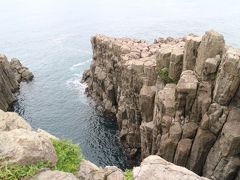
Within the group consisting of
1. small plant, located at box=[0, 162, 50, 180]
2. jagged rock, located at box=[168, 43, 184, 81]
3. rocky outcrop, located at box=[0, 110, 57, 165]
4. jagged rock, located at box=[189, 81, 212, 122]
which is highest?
rocky outcrop, located at box=[0, 110, 57, 165]

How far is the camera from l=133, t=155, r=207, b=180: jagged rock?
23.5m

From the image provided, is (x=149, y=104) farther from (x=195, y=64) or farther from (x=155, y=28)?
(x=155, y=28)

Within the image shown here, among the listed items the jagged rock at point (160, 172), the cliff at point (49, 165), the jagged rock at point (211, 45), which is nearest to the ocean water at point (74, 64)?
the jagged rock at point (211, 45)

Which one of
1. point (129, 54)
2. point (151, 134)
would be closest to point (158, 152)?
point (151, 134)

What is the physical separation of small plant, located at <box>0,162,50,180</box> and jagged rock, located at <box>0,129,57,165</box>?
1.40 ft

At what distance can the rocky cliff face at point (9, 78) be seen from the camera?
10532 cm

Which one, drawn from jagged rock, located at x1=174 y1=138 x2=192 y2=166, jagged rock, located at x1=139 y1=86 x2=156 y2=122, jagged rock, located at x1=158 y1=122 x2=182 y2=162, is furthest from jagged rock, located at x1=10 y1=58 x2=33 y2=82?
jagged rock, located at x1=174 y1=138 x2=192 y2=166

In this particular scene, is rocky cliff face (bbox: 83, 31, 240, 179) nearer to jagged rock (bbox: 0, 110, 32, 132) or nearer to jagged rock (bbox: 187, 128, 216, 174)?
jagged rock (bbox: 187, 128, 216, 174)

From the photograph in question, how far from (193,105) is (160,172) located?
1309 inches

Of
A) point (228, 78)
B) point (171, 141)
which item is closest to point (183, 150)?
point (171, 141)

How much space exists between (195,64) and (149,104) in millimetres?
14343

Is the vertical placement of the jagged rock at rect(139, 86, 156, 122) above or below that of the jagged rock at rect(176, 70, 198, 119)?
below

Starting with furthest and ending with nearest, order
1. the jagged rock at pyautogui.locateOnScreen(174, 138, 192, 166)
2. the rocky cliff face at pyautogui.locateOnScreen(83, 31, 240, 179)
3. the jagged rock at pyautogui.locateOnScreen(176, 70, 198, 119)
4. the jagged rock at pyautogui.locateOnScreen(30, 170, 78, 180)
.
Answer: the jagged rock at pyautogui.locateOnScreen(174, 138, 192, 166), the jagged rock at pyautogui.locateOnScreen(176, 70, 198, 119), the rocky cliff face at pyautogui.locateOnScreen(83, 31, 240, 179), the jagged rock at pyautogui.locateOnScreen(30, 170, 78, 180)

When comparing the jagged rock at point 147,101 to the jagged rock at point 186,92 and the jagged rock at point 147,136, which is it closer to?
the jagged rock at point 147,136
